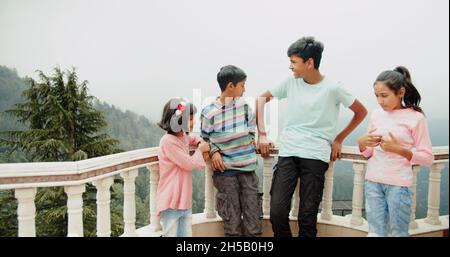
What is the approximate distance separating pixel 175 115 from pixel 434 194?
57.4 inches

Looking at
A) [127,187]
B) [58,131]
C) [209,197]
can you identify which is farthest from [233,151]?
[58,131]

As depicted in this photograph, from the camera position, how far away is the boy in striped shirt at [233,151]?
1.61m

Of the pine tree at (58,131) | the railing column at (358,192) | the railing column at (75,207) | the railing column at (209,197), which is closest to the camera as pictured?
the railing column at (75,207)

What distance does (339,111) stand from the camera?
5.18 ft

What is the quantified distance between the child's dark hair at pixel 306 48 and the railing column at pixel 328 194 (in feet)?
1.97

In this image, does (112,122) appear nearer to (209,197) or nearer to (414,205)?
(209,197)

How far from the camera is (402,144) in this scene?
53.4 inches

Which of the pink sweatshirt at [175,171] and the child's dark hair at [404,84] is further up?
the child's dark hair at [404,84]

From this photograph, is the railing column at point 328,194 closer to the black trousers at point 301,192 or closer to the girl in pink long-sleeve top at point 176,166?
the black trousers at point 301,192

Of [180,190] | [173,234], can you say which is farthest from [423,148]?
[173,234]

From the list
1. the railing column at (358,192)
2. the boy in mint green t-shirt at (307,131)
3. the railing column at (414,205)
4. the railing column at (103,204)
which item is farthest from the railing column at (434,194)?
the railing column at (103,204)

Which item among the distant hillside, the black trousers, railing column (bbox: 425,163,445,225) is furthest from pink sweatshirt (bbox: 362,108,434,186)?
the distant hillside

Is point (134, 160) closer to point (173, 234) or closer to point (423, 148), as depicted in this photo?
point (173, 234)

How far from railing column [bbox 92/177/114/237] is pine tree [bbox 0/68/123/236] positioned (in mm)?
5767
